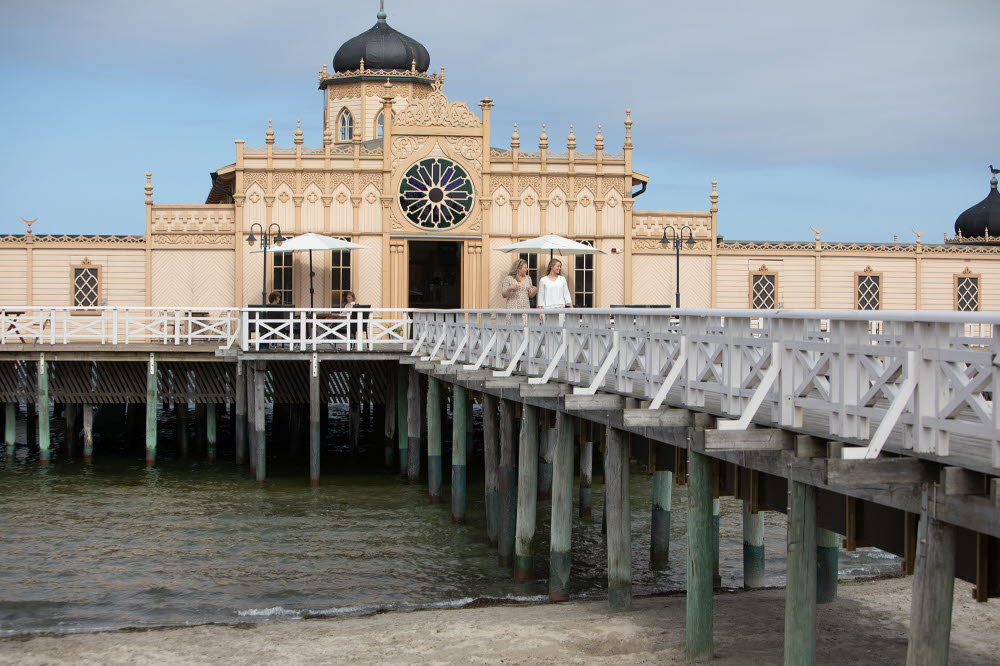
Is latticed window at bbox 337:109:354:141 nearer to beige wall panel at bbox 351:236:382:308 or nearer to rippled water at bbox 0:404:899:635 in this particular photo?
beige wall panel at bbox 351:236:382:308

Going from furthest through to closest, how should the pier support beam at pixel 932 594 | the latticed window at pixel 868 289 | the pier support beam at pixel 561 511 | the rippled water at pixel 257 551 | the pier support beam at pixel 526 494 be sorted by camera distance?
the latticed window at pixel 868 289, the pier support beam at pixel 526 494, the rippled water at pixel 257 551, the pier support beam at pixel 561 511, the pier support beam at pixel 932 594

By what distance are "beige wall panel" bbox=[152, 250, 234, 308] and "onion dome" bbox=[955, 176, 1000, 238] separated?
26135 millimetres

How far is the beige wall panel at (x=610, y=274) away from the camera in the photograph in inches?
1148

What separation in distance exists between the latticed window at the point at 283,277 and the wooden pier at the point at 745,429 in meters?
4.01

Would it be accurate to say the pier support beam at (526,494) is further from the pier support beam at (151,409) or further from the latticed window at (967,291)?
the latticed window at (967,291)

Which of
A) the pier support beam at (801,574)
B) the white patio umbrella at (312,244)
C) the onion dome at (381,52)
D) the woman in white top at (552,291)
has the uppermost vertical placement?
the onion dome at (381,52)

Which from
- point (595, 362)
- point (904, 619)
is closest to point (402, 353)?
point (595, 362)

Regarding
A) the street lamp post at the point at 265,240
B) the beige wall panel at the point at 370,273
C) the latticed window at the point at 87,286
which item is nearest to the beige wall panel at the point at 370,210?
the beige wall panel at the point at 370,273

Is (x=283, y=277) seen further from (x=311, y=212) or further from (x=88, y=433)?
(x=88, y=433)

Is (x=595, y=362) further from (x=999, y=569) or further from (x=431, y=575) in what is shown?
(x=999, y=569)

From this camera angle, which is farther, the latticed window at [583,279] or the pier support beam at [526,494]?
the latticed window at [583,279]

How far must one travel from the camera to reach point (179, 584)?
52.4 feet

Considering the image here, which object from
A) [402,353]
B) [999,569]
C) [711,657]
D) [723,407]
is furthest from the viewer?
[402,353]

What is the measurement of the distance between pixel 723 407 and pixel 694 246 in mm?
20359
